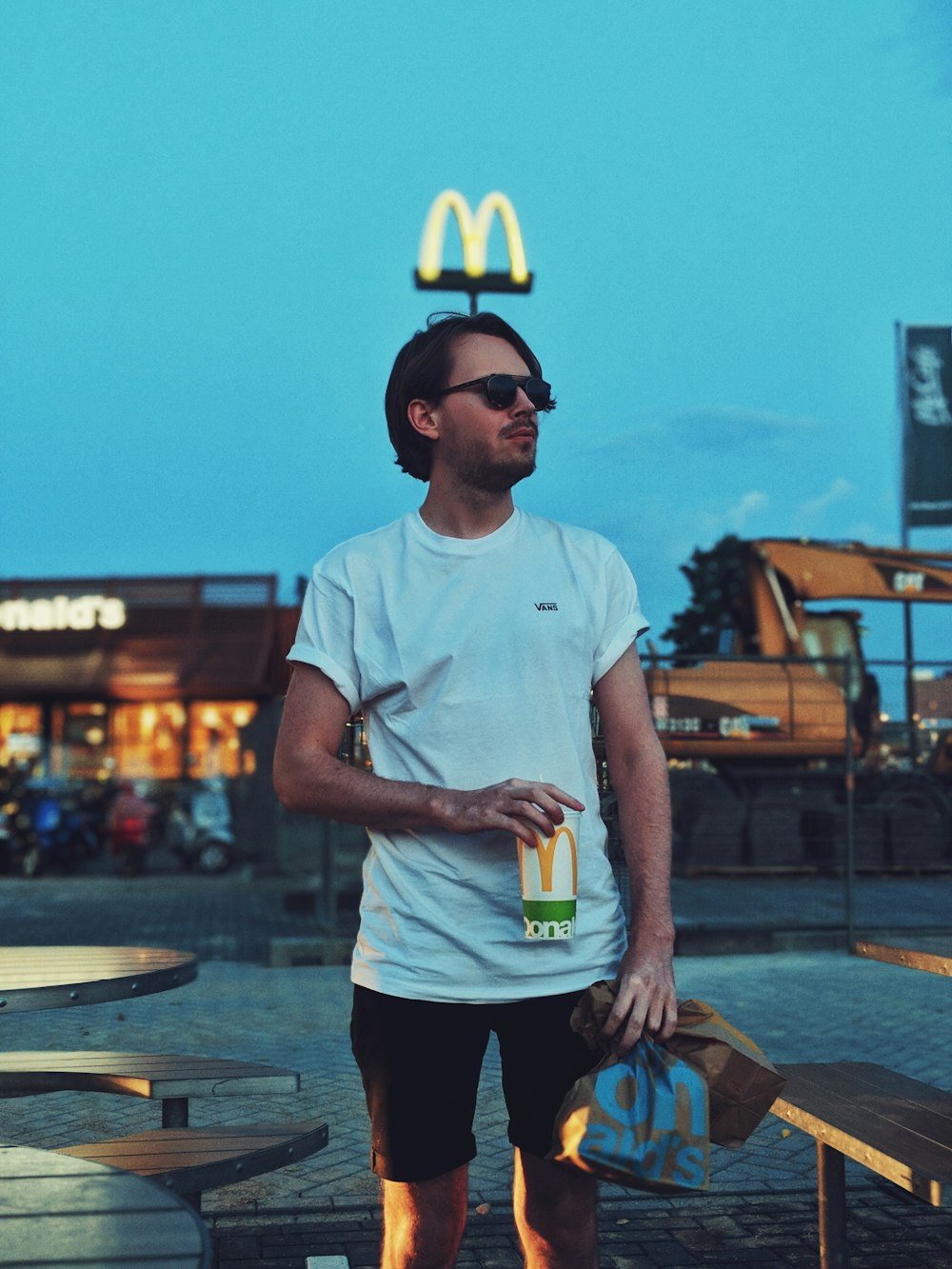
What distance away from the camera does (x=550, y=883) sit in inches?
88.4

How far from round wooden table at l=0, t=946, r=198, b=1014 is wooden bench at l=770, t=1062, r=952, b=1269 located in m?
1.69

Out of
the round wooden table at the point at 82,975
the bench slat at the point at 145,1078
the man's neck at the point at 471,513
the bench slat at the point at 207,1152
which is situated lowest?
the bench slat at the point at 207,1152

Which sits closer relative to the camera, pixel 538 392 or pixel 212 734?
pixel 538 392

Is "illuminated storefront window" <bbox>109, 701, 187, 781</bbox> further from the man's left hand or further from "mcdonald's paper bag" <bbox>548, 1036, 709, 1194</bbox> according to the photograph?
"mcdonald's paper bag" <bbox>548, 1036, 709, 1194</bbox>

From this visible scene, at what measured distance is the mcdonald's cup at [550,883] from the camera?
2.24 meters

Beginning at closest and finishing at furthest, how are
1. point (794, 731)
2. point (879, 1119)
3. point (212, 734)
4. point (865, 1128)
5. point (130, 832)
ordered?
point (865, 1128)
point (879, 1119)
point (794, 731)
point (130, 832)
point (212, 734)

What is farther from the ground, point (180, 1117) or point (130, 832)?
point (130, 832)

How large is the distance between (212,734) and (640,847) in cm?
2958

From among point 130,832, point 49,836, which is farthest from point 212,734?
point 130,832

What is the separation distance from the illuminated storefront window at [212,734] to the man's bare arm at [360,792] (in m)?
28.8

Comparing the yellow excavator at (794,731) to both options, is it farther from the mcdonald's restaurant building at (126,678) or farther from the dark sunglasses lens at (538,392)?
the mcdonald's restaurant building at (126,678)

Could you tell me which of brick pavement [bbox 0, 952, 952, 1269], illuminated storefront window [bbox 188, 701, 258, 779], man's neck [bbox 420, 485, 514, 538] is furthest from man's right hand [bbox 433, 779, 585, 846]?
illuminated storefront window [bbox 188, 701, 258, 779]

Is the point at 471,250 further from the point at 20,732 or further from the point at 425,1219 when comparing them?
the point at 20,732

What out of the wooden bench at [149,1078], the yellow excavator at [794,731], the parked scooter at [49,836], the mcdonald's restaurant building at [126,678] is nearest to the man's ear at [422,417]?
the wooden bench at [149,1078]
